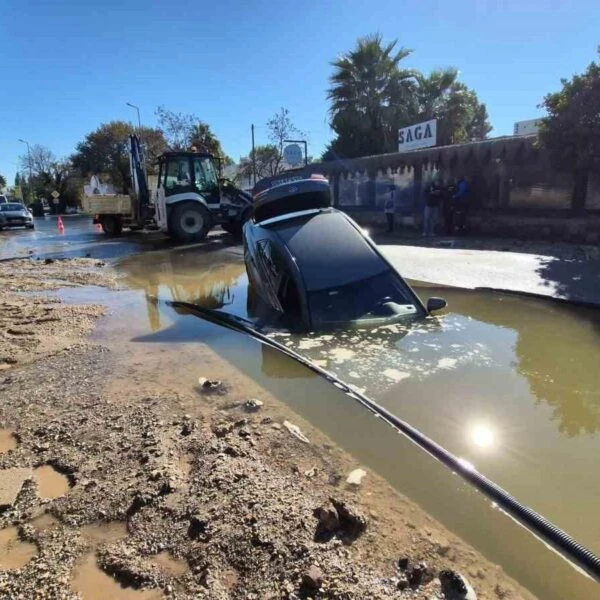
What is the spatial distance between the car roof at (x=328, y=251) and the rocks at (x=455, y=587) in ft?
11.8

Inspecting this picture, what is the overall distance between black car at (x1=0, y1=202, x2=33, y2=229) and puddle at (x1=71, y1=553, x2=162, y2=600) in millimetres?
30471

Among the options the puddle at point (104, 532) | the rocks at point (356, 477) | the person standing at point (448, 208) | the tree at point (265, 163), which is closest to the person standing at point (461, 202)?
the person standing at point (448, 208)

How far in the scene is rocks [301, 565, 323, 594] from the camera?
200 cm

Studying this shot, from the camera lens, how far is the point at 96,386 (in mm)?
4277

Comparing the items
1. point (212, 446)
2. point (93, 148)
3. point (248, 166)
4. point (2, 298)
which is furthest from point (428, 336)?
point (93, 148)

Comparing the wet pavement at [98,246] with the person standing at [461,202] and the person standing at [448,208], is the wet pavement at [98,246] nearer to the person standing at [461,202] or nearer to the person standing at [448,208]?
the person standing at [448,208]

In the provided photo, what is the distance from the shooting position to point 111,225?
21.0 meters

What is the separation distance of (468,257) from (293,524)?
938 cm

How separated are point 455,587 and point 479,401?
80.4 inches

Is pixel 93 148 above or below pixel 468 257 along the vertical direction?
above

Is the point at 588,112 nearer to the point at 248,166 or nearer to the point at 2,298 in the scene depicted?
the point at 2,298

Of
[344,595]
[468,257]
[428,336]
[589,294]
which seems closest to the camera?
[344,595]

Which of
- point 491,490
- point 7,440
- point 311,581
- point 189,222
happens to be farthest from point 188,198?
point 311,581

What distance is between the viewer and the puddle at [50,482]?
2744 mm
